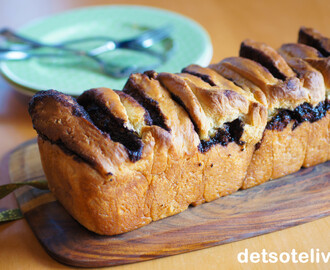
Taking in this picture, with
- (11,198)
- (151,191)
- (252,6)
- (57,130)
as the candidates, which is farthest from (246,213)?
(252,6)

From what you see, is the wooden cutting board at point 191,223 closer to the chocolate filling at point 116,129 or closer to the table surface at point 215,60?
the table surface at point 215,60

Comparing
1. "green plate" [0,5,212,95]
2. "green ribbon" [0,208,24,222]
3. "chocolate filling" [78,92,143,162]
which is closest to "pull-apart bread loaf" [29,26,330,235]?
"chocolate filling" [78,92,143,162]

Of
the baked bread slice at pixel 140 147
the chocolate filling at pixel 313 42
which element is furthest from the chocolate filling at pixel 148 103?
the chocolate filling at pixel 313 42

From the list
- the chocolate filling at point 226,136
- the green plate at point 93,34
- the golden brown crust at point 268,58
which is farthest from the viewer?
the green plate at point 93,34

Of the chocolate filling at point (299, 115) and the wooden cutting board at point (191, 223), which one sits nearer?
the wooden cutting board at point (191, 223)

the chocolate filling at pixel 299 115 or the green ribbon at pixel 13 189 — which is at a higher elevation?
the chocolate filling at pixel 299 115

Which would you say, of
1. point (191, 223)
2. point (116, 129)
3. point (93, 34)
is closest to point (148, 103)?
point (116, 129)

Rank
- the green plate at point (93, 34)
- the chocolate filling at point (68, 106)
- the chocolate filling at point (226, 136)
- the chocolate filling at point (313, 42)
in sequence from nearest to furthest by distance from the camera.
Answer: the chocolate filling at point (68, 106) → the chocolate filling at point (226, 136) → the chocolate filling at point (313, 42) → the green plate at point (93, 34)

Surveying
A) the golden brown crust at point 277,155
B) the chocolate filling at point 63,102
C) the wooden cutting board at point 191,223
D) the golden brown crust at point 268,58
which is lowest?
the wooden cutting board at point 191,223
